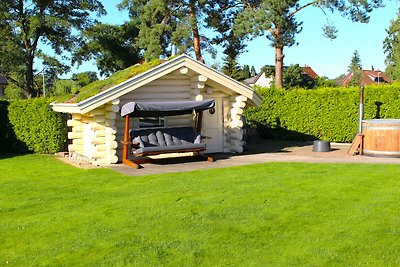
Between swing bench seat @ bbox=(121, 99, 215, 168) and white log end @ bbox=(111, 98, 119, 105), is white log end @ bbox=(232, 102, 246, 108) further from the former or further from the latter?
white log end @ bbox=(111, 98, 119, 105)

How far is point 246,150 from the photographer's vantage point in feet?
55.4

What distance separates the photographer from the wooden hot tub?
45.7ft

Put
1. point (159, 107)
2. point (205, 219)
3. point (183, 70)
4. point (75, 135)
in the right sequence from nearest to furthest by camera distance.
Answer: point (205, 219) < point (159, 107) < point (183, 70) < point (75, 135)

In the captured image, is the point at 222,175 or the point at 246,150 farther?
the point at 246,150

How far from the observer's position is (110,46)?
3356cm

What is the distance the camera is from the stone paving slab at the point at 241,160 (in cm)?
1244

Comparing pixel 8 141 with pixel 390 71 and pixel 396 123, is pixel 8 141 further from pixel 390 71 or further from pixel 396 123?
pixel 390 71

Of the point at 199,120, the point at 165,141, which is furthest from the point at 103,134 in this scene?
the point at 199,120

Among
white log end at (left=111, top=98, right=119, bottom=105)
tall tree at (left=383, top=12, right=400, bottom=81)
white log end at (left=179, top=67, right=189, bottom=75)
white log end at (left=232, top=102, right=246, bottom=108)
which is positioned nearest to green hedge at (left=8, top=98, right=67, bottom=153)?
white log end at (left=111, top=98, right=119, bottom=105)

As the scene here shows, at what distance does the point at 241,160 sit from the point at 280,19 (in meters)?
14.2

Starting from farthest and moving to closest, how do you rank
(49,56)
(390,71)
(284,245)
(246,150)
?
(390,71) → (49,56) → (246,150) → (284,245)

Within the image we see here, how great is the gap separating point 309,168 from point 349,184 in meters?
2.28

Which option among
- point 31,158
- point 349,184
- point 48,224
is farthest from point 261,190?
point 31,158

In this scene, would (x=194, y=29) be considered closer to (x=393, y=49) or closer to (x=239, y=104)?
(x=239, y=104)
